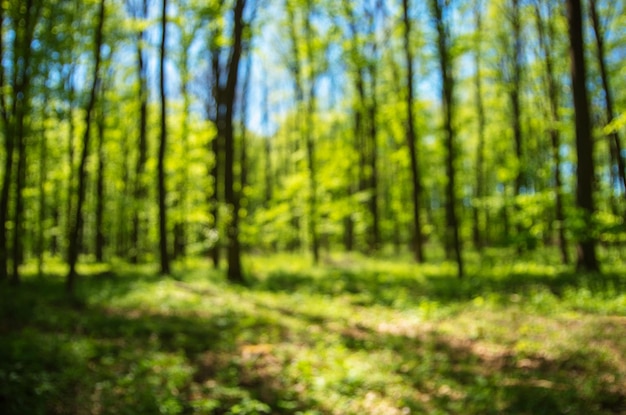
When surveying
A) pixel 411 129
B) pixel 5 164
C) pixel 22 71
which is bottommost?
pixel 5 164

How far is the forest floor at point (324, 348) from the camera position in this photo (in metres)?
5.41

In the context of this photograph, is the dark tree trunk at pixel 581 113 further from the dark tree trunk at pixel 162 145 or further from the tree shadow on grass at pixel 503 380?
the dark tree trunk at pixel 162 145

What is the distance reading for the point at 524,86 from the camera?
2072 centimetres

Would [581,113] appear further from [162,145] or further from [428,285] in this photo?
[162,145]

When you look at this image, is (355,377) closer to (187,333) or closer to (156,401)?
(156,401)

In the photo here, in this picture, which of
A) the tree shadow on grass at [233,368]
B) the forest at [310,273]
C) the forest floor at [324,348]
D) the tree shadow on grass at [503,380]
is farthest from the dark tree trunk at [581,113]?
the tree shadow on grass at [233,368]

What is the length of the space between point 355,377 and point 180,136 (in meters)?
13.5

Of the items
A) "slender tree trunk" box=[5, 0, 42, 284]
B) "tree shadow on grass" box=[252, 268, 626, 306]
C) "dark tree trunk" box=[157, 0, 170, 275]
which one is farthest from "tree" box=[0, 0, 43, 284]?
"tree shadow on grass" box=[252, 268, 626, 306]

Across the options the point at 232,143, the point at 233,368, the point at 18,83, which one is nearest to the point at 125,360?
the point at 233,368

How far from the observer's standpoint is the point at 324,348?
750cm

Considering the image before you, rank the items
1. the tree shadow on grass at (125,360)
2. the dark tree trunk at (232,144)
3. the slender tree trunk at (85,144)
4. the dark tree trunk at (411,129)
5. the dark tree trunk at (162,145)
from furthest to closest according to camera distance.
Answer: the dark tree trunk at (411,129) < the dark tree trunk at (162,145) < the dark tree trunk at (232,144) < the slender tree trunk at (85,144) < the tree shadow on grass at (125,360)

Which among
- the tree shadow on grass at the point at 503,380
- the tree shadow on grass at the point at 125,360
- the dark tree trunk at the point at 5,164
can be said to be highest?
the dark tree trunk at the point at 5,164

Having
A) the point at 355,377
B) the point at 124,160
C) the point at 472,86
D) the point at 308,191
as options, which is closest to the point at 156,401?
the point at 355,377

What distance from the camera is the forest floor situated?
5406mm
